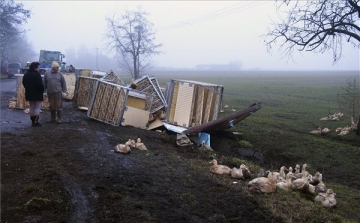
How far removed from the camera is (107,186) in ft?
19.1

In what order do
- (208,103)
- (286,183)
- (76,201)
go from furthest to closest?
(208,103)
(286,183)
(76,201)

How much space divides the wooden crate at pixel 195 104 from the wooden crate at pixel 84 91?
4.47m

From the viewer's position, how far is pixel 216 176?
7164 mm

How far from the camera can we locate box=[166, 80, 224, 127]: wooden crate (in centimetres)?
1334

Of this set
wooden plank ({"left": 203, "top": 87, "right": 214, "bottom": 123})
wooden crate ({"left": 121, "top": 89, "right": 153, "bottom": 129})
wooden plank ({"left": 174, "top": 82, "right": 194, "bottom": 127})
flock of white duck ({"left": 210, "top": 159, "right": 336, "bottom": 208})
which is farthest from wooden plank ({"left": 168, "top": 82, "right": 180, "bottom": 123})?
flock of white duck ({"left": 210, "top": 159, "right": 336, "bottom": 208})

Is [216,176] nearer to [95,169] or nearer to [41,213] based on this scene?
[95,169]

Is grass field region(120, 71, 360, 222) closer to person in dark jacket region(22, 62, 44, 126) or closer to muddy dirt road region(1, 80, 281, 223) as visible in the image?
muddy dirt road region(1, 80, 281, 223)

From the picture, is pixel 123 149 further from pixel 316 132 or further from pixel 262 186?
pixel 316 132

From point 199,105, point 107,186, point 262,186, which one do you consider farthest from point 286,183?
point 199,105

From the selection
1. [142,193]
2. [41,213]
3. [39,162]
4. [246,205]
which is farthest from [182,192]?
[39,162]

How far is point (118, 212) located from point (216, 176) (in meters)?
2.76

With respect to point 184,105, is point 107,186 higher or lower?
lower

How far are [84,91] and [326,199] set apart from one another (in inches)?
495

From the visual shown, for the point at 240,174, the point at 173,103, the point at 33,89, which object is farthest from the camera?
the point at 173,103
